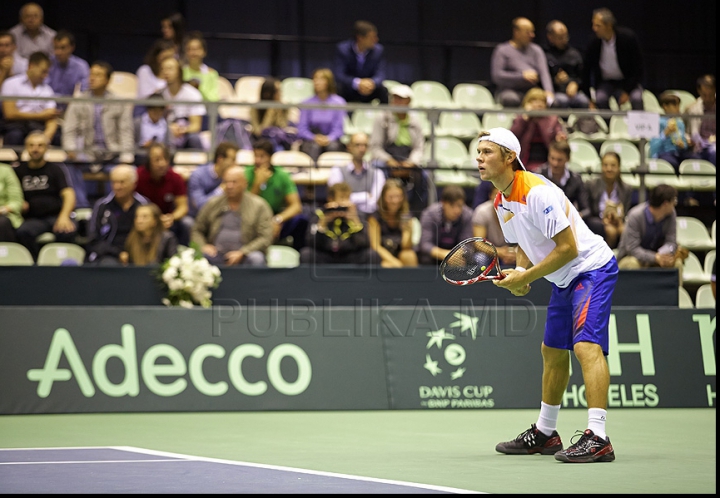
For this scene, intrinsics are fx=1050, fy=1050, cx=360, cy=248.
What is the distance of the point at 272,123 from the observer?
1265cm

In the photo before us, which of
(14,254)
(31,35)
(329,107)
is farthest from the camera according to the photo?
(31,35)

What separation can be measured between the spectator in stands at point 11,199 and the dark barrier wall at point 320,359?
2028 mm

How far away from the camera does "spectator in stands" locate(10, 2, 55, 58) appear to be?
13.8 meters

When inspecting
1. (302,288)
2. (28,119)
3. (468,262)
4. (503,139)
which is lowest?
(468,262)

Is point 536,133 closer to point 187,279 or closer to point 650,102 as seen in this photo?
point 650,102

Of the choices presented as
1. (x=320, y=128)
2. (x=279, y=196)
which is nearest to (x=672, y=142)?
(x=320, y=128)

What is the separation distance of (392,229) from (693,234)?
3.98 metres

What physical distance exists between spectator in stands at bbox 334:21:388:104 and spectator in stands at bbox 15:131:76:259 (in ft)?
13.2

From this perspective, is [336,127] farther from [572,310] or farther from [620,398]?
[572,310]

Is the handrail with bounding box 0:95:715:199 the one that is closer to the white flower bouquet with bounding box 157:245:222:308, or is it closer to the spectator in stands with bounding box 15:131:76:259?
the spectator in stands with bounding box 15:131:76:259

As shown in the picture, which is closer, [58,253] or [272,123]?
[58,253]

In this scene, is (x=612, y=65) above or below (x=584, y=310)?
above

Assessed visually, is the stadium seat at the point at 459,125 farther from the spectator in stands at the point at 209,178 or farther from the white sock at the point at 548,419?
the white sock at the point at 548,419

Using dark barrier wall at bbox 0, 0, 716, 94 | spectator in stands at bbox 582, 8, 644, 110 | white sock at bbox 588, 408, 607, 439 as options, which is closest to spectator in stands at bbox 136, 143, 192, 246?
dark barrier wall at bbox 0, 0, 716, 94
